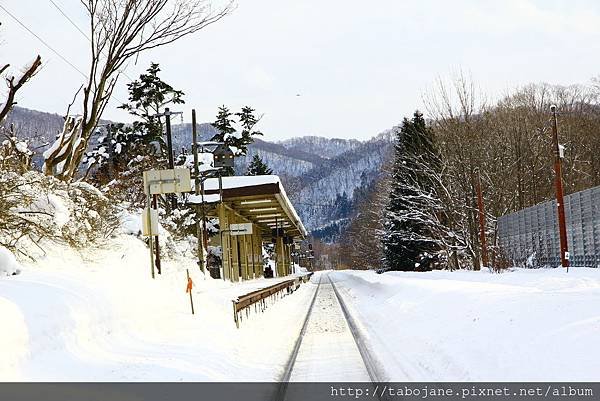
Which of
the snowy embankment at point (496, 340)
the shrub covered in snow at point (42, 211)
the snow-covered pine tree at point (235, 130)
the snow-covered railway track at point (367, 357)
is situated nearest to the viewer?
the snowy embankment at point (496, 340)

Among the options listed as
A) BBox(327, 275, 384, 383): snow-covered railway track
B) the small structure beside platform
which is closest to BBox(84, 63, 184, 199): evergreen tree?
the small structure beside platform

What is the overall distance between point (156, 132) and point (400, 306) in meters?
38.3

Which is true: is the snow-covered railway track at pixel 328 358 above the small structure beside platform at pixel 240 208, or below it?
below

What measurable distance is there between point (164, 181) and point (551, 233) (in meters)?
19.0

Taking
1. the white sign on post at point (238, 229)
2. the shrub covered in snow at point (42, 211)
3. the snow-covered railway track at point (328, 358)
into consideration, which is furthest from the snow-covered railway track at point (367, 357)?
the white sign on post at point (238, 229)

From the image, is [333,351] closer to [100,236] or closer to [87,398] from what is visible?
[87,398]

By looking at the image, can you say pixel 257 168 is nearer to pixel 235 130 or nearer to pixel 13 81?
pixel 235 130

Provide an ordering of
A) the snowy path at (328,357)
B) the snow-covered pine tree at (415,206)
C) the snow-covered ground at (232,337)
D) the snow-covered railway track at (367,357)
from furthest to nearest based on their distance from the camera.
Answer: the snow-covered pine tree at (415,206) < the snowy path at (328,357) < the snow-covered railway track at (367,357) < the snow-covered ground at (232,337)

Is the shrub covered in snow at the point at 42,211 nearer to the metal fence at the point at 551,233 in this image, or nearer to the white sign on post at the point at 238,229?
the white sign on post at the point at 238,229

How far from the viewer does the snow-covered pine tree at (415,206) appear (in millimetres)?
43469

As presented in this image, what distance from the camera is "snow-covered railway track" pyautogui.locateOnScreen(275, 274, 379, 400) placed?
957 centimetres

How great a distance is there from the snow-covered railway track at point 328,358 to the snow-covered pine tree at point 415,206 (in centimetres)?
2609

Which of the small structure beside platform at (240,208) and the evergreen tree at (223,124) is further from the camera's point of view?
the evergreen tree at (223,124)

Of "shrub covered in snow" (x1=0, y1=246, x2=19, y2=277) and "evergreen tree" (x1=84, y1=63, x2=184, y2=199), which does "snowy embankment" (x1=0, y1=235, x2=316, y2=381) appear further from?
"evergreen tree" (x1=84, y1=63, x2=184, y2=199)
